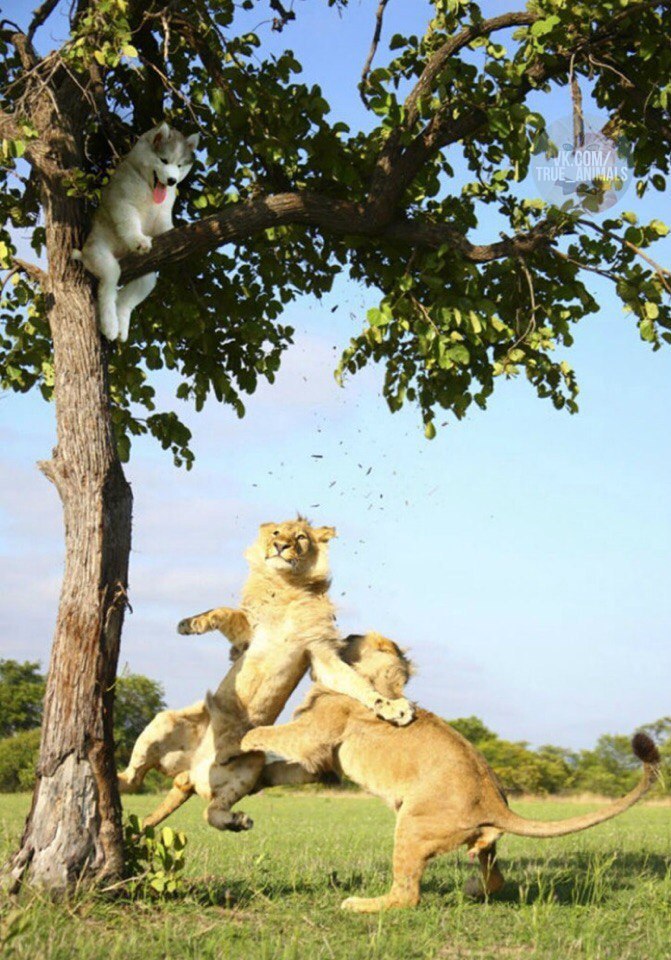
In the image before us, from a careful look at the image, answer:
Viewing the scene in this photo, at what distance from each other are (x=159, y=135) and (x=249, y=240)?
180 centimetres

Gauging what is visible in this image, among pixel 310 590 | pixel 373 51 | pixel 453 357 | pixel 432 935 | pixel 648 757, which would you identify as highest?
pixel 373 51

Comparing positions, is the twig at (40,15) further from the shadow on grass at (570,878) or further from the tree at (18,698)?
the tree at (18,698)

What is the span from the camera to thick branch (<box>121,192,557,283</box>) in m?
9.31

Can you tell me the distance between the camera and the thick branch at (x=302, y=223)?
9.31m

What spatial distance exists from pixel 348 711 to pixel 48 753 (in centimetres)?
204

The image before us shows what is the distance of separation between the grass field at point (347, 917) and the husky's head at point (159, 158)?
17.2 feet

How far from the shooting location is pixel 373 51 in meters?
10.4

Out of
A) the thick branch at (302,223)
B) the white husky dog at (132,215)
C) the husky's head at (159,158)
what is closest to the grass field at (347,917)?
the white husky dog at (132,215)

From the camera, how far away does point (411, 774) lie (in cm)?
792

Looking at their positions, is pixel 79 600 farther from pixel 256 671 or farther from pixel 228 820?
pixel 228 820

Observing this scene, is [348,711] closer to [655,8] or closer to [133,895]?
[133,895]

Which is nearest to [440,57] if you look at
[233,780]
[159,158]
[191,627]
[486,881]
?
[159,158]

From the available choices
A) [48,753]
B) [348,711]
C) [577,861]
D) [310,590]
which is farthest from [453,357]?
[577,861]

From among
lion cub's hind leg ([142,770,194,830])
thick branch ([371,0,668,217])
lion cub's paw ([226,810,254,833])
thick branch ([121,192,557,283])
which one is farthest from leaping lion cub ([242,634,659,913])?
thick branch ([371,0,668,217])
